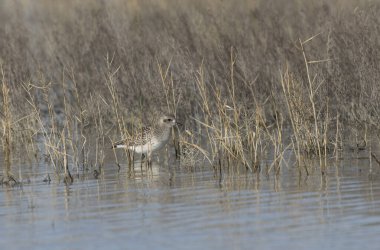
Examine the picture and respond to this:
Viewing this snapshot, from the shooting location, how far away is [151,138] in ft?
42.8

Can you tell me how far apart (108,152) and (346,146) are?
10.5 feet

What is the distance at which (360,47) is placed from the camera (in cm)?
1348

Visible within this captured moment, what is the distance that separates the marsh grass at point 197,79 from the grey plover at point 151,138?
0.17 m

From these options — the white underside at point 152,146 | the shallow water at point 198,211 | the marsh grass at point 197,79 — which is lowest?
the shallow water at point 198,211

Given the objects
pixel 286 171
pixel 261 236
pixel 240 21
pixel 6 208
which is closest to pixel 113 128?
pixel 240 21

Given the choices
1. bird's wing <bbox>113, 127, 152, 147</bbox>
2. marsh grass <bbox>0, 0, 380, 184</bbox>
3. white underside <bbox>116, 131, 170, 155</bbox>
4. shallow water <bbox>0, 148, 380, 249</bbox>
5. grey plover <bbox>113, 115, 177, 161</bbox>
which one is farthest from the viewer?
white underside <bbox>116, 131, 170, 155</bbox>

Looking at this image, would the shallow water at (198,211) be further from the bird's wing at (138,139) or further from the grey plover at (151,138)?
the grey plover at (151,138)

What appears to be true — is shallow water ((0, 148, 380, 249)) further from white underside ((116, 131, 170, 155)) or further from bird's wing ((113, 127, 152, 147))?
white underside ((116, 131, 170, 155))

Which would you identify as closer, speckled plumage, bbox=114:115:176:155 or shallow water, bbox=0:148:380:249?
shallow water, bbox=0:148:380:249

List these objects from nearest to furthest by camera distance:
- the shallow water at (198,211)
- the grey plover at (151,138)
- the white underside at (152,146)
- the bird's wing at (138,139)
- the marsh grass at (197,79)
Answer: the shallow water at (198,211) < the marsh grass at (197,79) < the bird's wing at (138,139) < the grey plover at (151,138) < the white underside at (152,146)

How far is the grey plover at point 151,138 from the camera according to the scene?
12555 millimetres

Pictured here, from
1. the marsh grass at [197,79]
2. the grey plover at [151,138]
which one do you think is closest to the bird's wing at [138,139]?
the grey plover at [151,138]

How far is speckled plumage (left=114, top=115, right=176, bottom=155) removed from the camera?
41.3 feet

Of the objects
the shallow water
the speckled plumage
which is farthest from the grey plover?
the shallow water
